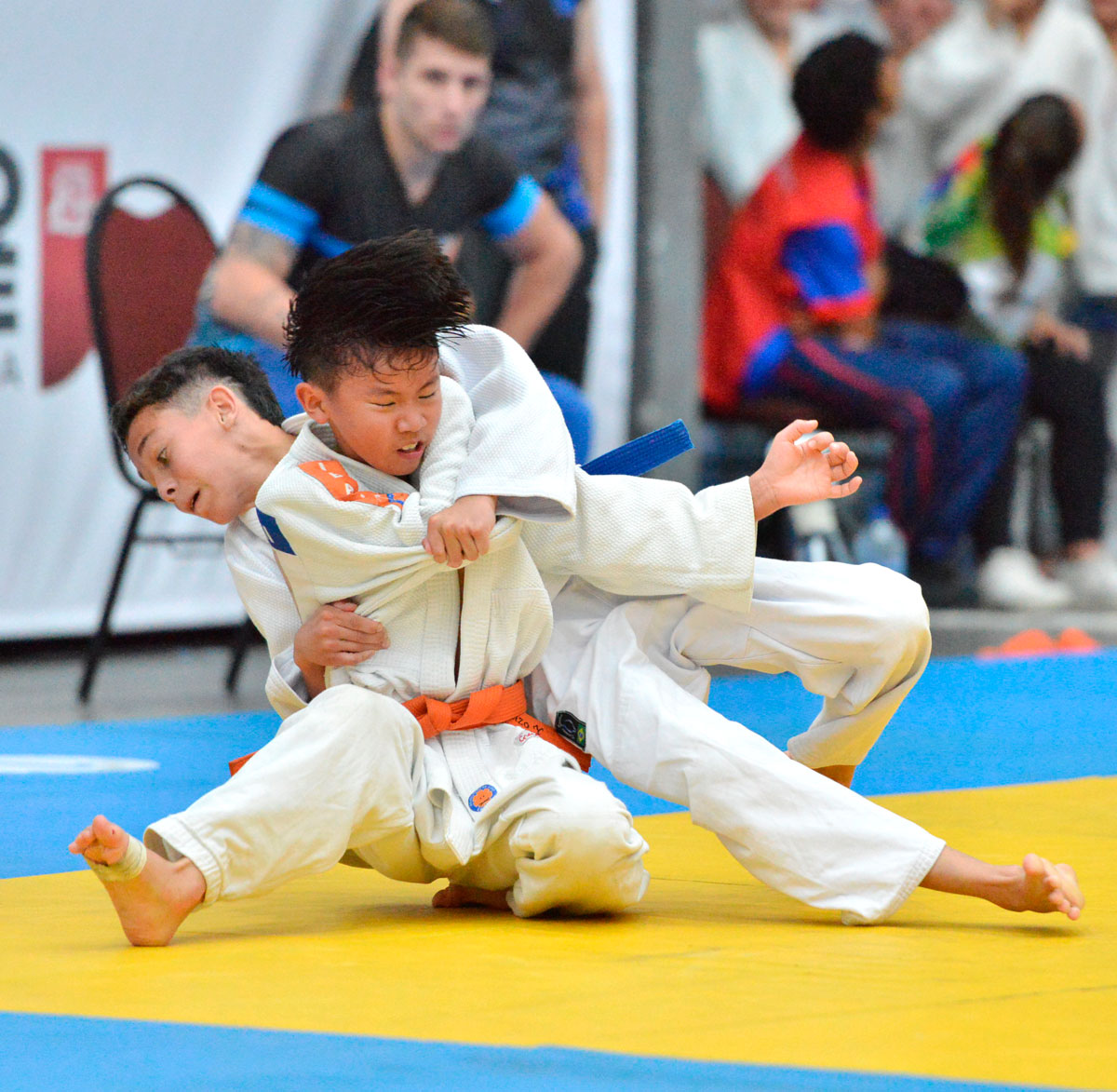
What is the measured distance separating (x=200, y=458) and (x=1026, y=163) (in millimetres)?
5852

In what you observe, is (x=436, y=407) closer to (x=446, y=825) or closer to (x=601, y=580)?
(x=601, y=580)

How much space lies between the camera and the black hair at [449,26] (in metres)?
5.19

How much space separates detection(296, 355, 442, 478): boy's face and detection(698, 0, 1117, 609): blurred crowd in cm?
440

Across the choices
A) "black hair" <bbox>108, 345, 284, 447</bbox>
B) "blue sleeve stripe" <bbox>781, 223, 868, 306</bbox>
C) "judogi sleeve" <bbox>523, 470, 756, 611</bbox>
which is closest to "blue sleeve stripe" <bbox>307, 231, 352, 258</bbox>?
"blue sleeve stripe" <bbox>781, 223, 868, 306</bbox>

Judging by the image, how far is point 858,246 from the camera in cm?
655

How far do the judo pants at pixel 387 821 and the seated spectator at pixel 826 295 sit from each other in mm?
4458

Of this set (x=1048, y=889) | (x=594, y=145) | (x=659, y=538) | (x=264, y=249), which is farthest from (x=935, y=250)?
(x=1048, y=889)

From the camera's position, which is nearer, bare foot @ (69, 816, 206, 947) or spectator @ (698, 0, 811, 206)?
bare foot @ (69, 816, 206, 947)

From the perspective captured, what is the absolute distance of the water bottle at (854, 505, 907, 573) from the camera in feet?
19.3

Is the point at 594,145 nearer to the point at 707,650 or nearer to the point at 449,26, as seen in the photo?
the point at 449,26

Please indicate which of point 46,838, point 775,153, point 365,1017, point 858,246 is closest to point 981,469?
point 858,246

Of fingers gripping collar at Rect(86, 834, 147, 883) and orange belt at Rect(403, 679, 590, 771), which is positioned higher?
orange belt at Rect(403, 679, 590, 771)

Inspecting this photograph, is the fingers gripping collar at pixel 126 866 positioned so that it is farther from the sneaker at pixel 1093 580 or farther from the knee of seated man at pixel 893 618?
the sneaker at pixel 1093 580

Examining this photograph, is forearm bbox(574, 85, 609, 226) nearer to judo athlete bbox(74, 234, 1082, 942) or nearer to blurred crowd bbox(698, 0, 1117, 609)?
blurred crowd bbox(698, 0, 1117, 609)
